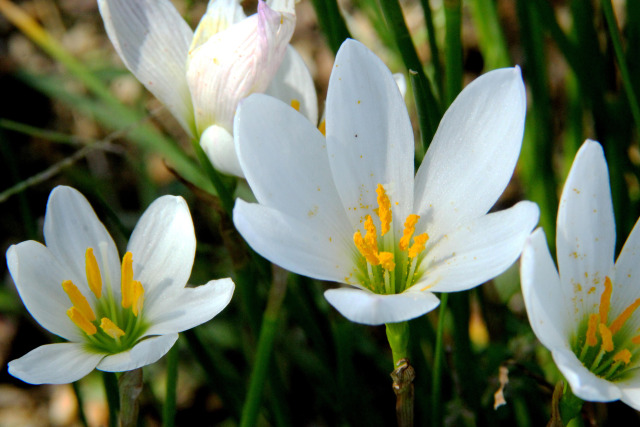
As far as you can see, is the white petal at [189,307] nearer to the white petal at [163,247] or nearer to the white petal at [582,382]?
the white petal at [163,247]

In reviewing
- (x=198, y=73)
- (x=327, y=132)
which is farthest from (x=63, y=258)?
(x=327, y=132)

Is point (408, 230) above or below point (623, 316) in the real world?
above

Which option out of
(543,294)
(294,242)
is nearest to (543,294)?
(543,294)

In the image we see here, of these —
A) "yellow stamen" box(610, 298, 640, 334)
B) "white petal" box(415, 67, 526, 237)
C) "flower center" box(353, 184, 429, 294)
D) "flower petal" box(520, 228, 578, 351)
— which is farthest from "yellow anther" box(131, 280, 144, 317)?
"yellow stamen" box(610, 298, 640, 334)

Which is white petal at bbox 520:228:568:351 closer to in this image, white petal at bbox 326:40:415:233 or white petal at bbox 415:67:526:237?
white petal at bbox 415:67:526:237

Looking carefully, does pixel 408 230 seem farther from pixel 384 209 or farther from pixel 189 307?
pixel 189 307

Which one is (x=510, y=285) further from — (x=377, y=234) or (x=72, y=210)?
(x=72, y=210)

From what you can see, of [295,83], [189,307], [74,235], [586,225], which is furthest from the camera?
[295,83]
